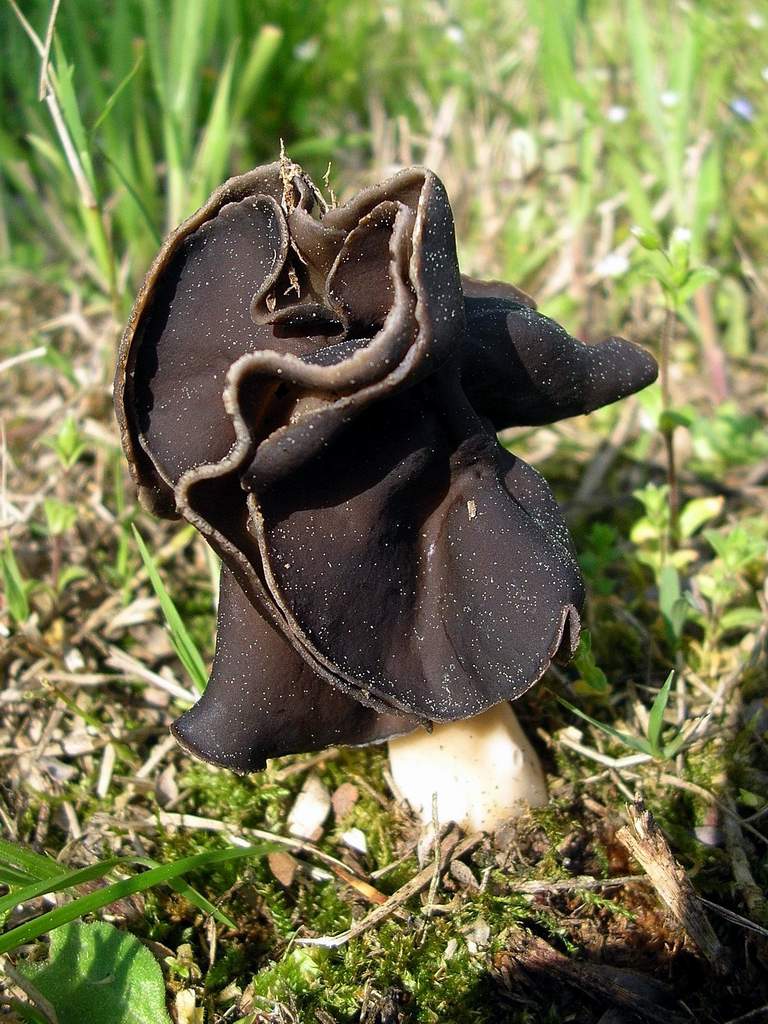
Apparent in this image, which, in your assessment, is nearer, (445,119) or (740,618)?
(740,618)

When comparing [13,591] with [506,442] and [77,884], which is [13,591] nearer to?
[77,884]

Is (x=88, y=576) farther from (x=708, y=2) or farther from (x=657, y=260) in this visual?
(x=708, y=2)

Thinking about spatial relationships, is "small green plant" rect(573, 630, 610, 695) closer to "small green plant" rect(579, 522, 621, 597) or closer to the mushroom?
the mushroom

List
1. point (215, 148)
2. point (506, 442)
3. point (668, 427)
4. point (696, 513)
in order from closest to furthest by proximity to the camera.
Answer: point (668, 427), point (696, 513), point (506, 442), point (215, 148)

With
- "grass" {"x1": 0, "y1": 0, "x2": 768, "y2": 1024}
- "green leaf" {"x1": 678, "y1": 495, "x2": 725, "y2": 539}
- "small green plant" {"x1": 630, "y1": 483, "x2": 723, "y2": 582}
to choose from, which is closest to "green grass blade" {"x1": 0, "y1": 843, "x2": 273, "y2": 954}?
"grass" {"x1": 0, "y1": 0, "x2": 768, "y2": 1024}

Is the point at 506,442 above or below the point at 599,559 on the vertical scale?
above

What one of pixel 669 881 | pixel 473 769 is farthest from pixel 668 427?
pixel 669 881

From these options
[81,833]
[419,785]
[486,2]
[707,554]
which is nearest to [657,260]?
[707,554]

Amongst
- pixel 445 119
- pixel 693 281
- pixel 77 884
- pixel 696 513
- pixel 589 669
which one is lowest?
pixel 696 513
